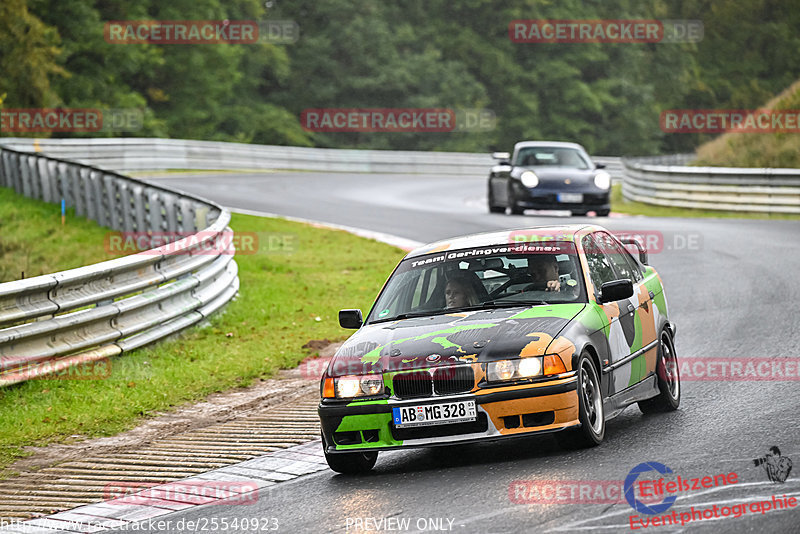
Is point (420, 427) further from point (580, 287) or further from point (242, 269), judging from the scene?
point (242, 269)

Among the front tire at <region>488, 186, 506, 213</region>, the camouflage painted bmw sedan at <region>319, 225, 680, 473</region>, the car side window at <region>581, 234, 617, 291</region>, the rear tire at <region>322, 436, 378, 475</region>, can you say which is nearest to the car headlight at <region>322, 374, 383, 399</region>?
the camouflage painted bmw sedan at <region>319, 225, 680, 473</region>

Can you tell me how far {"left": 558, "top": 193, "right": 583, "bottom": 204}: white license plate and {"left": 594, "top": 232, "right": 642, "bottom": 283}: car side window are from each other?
48.3 feet

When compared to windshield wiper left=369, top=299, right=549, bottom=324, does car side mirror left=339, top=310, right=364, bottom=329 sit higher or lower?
lower

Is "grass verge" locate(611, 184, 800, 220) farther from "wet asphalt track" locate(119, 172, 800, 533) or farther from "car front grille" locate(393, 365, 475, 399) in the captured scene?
"car front grille" locate(393, 365, 475, 399)

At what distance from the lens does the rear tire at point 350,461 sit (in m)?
7.19

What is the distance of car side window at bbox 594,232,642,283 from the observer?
873 cm

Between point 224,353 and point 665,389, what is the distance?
4.85m

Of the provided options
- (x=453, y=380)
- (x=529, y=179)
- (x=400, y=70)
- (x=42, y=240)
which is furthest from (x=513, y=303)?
(x=400, y=70)

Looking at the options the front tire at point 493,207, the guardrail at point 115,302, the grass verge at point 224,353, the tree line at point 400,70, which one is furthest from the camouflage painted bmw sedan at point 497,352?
the tree line at point 400,70

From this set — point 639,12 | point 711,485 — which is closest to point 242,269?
point 711,485

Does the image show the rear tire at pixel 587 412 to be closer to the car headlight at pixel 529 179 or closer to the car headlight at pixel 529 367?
the car headlight at pixel 529 367

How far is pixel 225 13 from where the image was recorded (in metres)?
59.1

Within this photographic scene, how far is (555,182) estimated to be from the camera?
938 inches

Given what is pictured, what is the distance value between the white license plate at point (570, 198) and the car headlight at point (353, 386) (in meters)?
16.9
